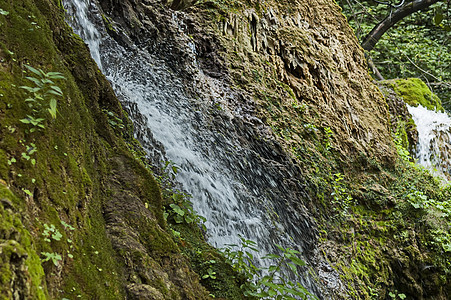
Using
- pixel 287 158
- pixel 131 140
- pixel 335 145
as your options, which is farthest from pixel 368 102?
pixel 131 140

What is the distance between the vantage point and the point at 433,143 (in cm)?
1141

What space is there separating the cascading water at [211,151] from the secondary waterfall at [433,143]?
20.4 ft

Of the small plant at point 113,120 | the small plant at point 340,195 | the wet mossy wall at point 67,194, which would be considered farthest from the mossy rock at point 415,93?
the wet mossy wall at point 67,194

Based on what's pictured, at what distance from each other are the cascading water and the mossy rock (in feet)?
25.1

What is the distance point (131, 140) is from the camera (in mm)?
4324

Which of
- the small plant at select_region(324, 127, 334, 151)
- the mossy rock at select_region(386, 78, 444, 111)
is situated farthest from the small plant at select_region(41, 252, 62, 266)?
the mossy rock at select_region(386, 78, 444, 111)

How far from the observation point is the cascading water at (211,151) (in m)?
5.00

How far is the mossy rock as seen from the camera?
12531 mm

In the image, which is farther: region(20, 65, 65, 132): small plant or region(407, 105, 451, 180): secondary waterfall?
region(407, 105, 451, 180): secondary waterfall

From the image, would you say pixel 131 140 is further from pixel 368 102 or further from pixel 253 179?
pixel 368 102

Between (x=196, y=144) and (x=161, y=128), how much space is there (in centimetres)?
58

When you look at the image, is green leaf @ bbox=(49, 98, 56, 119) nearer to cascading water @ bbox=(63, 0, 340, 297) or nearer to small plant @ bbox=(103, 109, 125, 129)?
small plant @ bbox=(103, 109, 125, 129)

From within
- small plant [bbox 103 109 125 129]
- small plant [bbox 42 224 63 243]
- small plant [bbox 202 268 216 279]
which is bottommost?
small plant [bbox 202 268 216 279]

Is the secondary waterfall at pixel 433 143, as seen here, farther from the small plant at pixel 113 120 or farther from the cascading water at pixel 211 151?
the small plant at pixel 113 120
